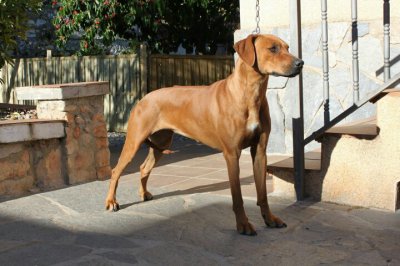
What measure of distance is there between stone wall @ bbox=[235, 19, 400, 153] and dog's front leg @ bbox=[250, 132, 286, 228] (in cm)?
298

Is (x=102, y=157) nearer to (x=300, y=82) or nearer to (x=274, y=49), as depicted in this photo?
(x=300, y=82)

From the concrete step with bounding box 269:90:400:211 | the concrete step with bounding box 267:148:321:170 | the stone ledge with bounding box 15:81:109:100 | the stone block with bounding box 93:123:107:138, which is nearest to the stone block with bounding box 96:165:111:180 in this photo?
the stone block with bounding box 93:123:107:138

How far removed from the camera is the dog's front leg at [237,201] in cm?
464

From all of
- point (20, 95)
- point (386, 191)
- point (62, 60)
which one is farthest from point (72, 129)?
point (62, 60)

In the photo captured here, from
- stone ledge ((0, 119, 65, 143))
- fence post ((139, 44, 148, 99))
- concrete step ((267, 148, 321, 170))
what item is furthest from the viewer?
fence post ((139, 44, 148, 99))

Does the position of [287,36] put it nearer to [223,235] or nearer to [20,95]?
[20,95]

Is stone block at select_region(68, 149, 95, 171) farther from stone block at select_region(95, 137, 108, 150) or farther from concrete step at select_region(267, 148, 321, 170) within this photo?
concrete step at select_region(267, 148, 321, 170)

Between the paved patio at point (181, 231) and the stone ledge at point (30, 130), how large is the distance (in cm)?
61

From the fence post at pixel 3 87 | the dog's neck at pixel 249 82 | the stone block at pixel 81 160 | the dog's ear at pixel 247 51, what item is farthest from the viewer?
the fence post at pixel 3 87

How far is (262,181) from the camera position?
4.97m

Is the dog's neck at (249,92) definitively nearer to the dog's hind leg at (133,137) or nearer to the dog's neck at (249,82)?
the dog's neck at (249,82)

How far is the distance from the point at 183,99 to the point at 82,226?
138 cm

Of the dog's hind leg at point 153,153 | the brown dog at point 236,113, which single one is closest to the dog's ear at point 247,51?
the brown dog at point 236,113

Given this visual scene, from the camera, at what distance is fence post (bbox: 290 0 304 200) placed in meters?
5.62
